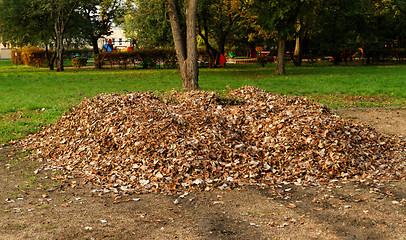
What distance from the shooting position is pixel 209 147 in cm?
602

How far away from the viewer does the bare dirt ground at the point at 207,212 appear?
3969 mm

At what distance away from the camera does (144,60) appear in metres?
30.2

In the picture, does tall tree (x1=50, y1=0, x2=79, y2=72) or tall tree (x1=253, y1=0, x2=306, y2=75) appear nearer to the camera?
tall tree (x1=253, y1=0, x2=306, y2=75)

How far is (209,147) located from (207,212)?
5.36 feet

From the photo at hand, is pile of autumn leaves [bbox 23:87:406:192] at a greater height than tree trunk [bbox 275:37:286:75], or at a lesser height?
lesser

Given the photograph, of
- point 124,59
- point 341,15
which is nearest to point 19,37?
point 124,59

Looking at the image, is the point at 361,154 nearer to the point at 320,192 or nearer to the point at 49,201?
the point at 320,192

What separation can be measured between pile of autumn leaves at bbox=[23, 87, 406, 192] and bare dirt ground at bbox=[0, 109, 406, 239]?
373 mm

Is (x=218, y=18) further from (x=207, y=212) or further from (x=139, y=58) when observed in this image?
(x=207, y=212)

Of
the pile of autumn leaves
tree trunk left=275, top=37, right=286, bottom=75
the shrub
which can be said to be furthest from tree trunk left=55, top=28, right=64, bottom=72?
the pile of autumn leaves

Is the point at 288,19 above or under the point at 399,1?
under

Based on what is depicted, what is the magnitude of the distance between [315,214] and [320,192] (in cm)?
73

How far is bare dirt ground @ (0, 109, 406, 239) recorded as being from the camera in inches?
156

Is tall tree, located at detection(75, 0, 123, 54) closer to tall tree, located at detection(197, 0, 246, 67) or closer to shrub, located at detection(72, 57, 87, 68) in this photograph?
shrub, located at detection(72, 57, 87, 68)
